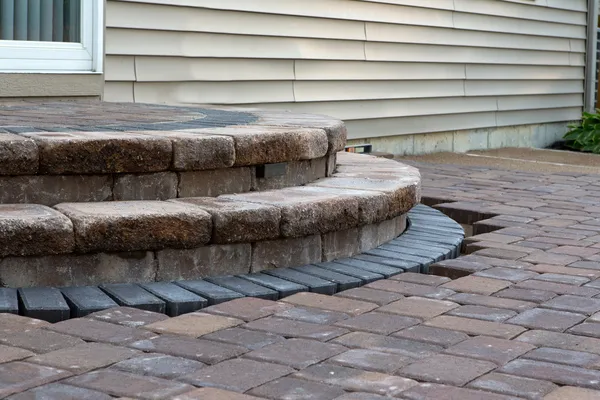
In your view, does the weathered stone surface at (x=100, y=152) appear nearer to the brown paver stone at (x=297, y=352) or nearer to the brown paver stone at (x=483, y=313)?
the brown paver stone at (x=297, y=352)

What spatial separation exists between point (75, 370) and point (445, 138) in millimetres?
7560

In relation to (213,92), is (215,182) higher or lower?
lower

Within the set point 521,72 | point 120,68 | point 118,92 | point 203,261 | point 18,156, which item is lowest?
point 203,261

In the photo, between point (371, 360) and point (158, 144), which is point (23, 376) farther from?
point (158, 144)

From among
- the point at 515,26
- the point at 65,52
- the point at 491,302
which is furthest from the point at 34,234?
the point at 515,26

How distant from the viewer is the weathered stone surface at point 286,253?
3438 mm

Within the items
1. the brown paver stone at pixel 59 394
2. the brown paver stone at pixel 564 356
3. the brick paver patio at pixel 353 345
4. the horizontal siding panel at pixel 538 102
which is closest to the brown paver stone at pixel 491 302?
the brick paver patio at pixel 353 345

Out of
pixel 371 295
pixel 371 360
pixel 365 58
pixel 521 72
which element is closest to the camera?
pixel 371 360

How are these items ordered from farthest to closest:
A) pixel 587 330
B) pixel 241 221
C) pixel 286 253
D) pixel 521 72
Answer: pixel 521 72 < pixel 286 253 < pixel 241 221 < pixel 587 330

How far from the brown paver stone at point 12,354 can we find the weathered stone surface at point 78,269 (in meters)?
0.54

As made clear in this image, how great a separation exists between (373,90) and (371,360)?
5.93m

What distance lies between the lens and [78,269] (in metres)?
3.05

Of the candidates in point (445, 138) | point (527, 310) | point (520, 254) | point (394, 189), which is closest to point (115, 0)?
point (394, 189)

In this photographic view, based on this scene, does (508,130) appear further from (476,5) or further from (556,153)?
(476,5)
